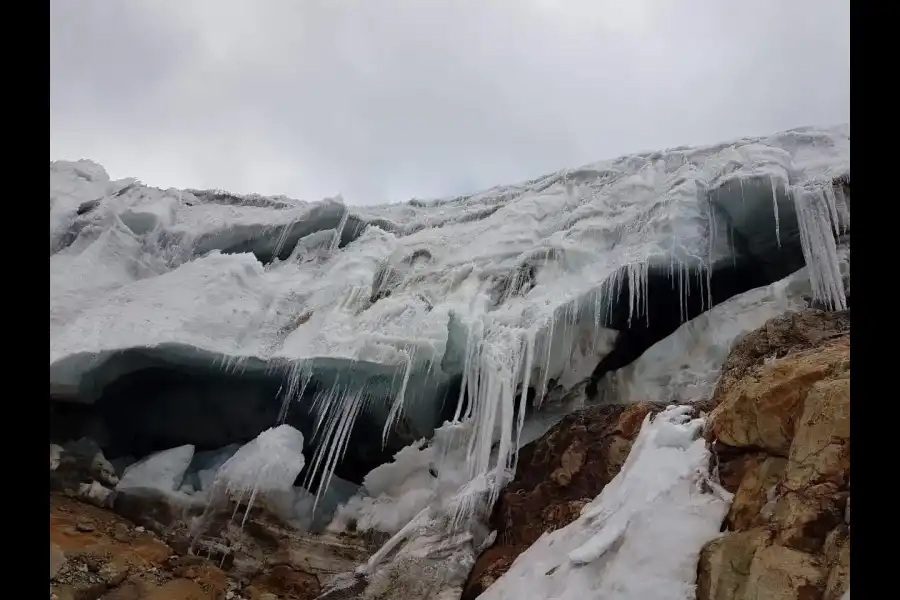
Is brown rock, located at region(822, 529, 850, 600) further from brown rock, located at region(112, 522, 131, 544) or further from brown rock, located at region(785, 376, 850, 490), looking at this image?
brown rock, located at region(112, 522, 131, 544)

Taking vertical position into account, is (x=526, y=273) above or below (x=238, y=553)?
above

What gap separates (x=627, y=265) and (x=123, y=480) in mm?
3940

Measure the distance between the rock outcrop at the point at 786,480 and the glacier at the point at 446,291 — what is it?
1.13 m

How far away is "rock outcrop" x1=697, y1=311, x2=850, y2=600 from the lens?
9.21 ft

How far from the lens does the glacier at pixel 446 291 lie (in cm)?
459

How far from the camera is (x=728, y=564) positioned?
3.08m

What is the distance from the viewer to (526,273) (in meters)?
5.38

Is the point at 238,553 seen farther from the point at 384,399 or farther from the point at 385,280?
the point at 385,280

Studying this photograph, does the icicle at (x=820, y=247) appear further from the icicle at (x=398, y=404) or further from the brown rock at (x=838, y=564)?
the icicle at (x=398, y=404)

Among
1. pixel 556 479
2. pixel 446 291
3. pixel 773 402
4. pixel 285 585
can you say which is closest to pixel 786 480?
pixel 773 402

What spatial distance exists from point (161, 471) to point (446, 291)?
97.6 inches

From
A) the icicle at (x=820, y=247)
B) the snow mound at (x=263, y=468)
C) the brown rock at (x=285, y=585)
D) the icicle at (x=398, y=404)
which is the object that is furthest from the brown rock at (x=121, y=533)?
the icicle at (x=820, y=247)

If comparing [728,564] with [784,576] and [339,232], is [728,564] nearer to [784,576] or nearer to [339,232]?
[784,576]
